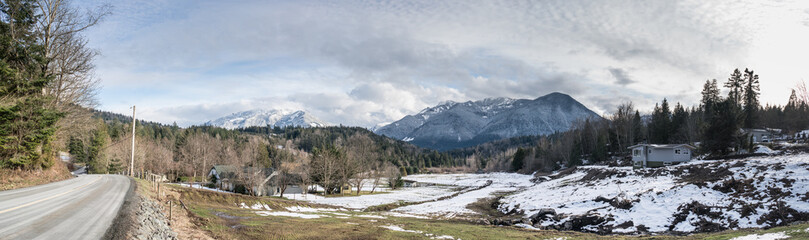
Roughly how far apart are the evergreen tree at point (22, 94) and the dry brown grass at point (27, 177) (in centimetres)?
66

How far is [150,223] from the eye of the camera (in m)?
15.5

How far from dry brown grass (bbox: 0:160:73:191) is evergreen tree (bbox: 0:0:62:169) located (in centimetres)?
66

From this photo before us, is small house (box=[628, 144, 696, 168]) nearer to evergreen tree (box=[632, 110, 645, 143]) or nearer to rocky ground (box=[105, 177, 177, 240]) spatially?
evergreen tree (box=[632, 110, 645, 143])

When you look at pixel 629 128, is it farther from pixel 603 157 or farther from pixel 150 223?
pixel 150 223

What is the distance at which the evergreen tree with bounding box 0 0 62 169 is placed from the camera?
28117 mm

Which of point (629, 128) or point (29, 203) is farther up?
point (629, 128)

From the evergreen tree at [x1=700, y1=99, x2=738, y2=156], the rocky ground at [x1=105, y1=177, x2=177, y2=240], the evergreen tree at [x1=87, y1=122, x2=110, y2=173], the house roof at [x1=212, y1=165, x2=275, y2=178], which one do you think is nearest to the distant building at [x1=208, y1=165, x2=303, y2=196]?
the house roof at [x1=212, y1=165, x2=275, y2=178]

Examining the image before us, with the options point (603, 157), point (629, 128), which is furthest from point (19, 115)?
point (629, 128)

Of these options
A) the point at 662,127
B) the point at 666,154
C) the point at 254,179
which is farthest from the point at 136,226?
the point at 662,127

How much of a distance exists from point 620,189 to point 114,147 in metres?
105

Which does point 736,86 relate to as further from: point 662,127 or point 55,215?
point 55,215

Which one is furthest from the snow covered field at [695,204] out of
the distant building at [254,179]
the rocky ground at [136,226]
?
the distant building at [254,179]

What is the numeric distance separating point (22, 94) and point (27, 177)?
273 inches

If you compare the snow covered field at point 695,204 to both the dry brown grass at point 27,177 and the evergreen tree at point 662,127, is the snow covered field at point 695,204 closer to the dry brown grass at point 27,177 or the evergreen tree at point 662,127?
the dry brown grass at point 27,177
